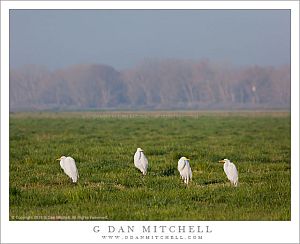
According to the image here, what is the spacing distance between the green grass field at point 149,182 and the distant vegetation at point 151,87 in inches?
23.5

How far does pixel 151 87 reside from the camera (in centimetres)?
1593

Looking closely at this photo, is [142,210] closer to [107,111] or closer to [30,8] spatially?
[30,8]

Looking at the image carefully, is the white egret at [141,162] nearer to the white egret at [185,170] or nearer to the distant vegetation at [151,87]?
the white egret at [185,170]

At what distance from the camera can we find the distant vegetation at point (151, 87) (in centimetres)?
1334

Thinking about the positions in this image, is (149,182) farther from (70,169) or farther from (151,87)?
(151,87)

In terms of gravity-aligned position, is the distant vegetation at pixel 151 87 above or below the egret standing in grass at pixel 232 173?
above

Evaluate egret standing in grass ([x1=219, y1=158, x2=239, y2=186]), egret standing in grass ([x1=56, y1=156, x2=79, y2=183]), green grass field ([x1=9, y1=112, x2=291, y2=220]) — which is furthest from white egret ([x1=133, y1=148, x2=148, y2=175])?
egret standing in grass ([x1=219, y1=158, x2=239, y2=186])

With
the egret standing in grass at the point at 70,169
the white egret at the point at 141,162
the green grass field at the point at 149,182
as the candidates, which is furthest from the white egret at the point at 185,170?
the egret standing in grass at the point at 70,169

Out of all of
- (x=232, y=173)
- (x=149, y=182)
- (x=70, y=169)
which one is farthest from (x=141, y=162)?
(x=232, y=173)

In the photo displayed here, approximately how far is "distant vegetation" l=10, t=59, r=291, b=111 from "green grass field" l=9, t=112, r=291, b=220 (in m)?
0.60

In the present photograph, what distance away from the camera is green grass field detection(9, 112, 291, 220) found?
9766mm

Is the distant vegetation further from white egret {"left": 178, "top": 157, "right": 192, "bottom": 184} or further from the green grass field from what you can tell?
white egret {"left": 178, "top": 157, "right": 192, "bottom": 184}

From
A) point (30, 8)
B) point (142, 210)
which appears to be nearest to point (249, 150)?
point (142, 210)

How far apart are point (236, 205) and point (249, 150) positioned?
559 centimetres
